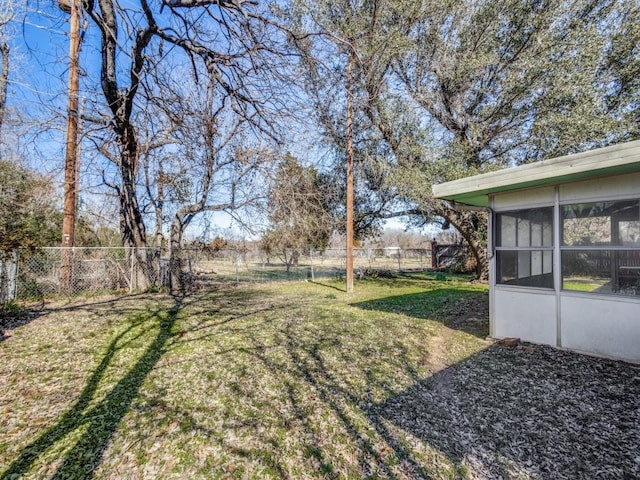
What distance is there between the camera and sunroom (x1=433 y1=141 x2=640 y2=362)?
12.5 feet

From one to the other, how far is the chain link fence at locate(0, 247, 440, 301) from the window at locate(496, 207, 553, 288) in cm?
854

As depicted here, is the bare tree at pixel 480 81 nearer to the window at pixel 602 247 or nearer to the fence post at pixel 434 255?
the window at pixel 602 247

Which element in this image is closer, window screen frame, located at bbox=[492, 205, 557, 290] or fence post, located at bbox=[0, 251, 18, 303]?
window screen frame, located at bbox=[492, 205, 557, 290]

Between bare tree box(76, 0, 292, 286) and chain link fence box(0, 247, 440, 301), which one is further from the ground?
bare tree box(76, 0, 292, 286)

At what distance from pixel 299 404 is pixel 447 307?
5784mm

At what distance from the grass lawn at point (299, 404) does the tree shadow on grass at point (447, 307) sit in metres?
0.65

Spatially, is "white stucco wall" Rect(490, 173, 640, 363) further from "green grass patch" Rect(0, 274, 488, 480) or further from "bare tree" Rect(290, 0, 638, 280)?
"bare tree" Rect(290, 0, 638, 280)

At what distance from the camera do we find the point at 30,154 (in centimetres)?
649

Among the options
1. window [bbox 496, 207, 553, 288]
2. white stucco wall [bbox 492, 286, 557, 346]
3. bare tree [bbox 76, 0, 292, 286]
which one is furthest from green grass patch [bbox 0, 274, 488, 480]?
bare tree [bbox 76, 0, 292, 286]

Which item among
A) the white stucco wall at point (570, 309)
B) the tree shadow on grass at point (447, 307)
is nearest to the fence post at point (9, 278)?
the tree shadow on grass at point (447, 307)

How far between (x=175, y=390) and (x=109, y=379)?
0.84 m

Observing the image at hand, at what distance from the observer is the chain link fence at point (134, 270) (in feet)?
22.6

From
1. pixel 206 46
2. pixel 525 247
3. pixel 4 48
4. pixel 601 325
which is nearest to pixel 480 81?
pixel 525 247

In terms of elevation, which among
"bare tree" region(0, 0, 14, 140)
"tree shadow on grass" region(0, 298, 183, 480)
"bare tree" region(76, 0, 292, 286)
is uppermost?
"bare tree" region(0, 0, 14, 140)
